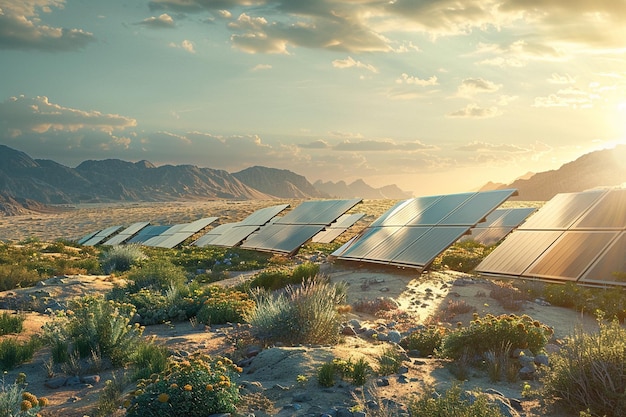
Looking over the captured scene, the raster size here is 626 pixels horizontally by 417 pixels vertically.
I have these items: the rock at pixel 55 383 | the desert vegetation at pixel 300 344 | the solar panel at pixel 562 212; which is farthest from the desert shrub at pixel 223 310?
the solar panel at pixel 562 212

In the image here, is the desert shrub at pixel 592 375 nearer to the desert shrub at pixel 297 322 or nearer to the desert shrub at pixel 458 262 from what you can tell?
the desert shrub at pixel 297 322

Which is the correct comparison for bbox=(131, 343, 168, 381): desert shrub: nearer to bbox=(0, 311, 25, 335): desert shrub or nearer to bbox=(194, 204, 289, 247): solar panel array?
bbox=(0, 311, 25, 335): desert shrub

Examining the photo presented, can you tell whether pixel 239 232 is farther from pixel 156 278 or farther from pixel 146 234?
pixel 156 278

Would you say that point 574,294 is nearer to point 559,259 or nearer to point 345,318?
point 559,259

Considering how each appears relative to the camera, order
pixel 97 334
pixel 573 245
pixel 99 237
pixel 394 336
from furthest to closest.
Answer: pixel 99 237 → pixel 573 245 → pixel 394 336 → pixel 97 334

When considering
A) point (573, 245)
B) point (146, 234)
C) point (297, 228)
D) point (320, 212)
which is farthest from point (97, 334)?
point (146, 234)

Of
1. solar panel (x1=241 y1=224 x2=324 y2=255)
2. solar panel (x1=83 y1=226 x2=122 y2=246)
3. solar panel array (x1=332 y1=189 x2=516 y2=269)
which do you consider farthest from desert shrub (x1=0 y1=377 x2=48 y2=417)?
solar panel (x1=83 y1=226 x2=122 y2=246)
